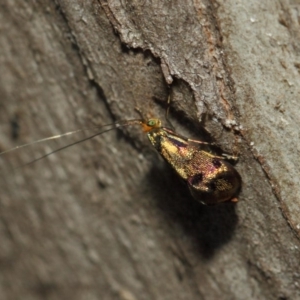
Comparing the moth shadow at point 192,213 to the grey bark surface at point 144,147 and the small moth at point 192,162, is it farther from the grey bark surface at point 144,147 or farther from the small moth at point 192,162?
the small moth at point 192,162

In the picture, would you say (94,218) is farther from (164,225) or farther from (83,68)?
(83,68)

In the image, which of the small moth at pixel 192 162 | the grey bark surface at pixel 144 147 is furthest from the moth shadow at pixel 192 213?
the small moth at pixel 192 162

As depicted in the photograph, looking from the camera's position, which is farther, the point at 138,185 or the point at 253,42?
the point at 138,185

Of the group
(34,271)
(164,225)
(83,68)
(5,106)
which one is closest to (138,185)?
(164,225)

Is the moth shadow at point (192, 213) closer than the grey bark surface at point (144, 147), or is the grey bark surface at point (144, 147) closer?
the grey bark surface at point (144, 147)

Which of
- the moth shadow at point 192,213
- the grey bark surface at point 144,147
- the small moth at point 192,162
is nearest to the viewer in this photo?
the grey bark surface at point 144,147

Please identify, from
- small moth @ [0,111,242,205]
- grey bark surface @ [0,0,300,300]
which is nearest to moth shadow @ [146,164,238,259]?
grey bark surface @ [0,0,300,300]

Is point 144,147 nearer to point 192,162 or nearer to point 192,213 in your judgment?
point 192,162

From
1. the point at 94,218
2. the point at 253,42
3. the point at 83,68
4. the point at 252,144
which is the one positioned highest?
the point at 253,42
